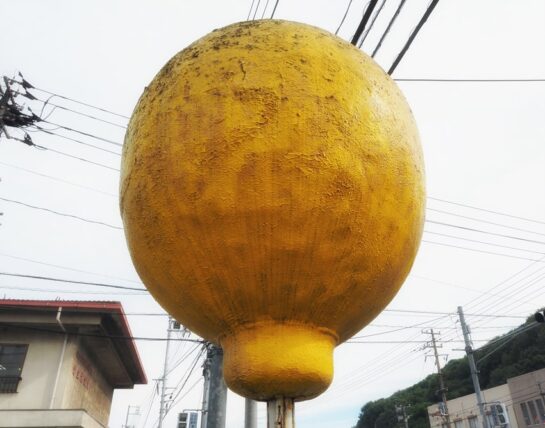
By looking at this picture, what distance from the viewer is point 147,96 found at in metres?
2.69

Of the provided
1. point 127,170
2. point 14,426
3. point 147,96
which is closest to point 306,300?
point 127,170

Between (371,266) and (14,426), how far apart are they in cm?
876

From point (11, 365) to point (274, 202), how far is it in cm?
975

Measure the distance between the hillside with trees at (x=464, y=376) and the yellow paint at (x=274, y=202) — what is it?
2516 cm

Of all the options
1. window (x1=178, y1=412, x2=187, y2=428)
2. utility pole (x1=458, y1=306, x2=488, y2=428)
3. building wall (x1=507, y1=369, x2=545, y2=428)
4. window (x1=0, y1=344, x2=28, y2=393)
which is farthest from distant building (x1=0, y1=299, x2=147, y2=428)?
building wall (x1=507, y1=369, x2=545, y2=428)

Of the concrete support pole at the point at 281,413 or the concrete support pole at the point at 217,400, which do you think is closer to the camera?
the concrete support pole at the point at 281,413

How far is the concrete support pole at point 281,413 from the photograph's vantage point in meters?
2.28

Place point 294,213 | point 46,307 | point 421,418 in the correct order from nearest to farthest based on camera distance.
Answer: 1. point 294,213
2. point 46,307
3. point 421,418

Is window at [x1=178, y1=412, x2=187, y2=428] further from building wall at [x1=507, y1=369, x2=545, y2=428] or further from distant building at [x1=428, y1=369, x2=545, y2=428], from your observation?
building wall at [x1=507, y1=369, x2=545, y2=428]

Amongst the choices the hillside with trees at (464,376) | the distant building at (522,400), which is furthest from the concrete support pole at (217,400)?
the distant building at (522,400)

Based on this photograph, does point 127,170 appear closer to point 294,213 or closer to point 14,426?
point 294,213

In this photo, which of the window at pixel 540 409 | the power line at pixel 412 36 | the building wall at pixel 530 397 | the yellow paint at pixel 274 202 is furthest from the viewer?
the building wall at pixel 530 397

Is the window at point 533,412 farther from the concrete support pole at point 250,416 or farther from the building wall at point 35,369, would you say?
the building wall at point 35,369

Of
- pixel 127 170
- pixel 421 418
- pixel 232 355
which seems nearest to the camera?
pixel 232 355
